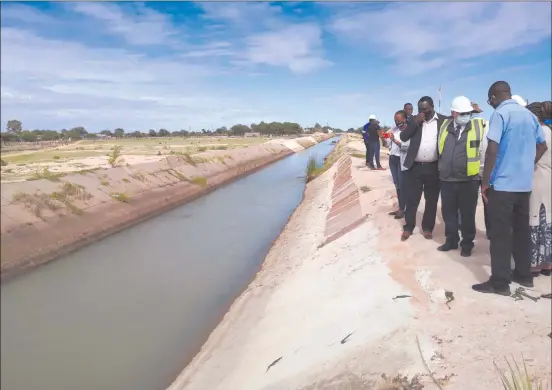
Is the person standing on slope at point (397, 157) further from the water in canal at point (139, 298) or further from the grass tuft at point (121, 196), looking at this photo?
the grass tuft at point (121, 196)

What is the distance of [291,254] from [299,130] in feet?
423

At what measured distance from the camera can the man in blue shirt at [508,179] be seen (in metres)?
3.74

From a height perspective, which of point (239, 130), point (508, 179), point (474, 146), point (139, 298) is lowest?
point (139, 298)

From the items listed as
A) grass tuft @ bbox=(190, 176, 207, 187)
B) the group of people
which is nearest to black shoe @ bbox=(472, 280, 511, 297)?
the group of people

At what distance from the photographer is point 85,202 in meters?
14.4

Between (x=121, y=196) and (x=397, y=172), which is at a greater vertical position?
(x=397, y=172)

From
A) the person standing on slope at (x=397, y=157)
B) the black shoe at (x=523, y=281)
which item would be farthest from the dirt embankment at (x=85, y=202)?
the black shoe at (x=523, y=281)

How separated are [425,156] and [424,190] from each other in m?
0.57

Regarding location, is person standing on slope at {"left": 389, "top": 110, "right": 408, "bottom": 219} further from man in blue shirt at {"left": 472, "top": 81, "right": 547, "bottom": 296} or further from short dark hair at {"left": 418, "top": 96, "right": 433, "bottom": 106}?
man in blue shirt at {"left": 472, "top": 81, "right": 547, "bottom": 296}

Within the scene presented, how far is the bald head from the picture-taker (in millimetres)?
3878

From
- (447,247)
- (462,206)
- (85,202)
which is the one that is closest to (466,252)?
(447,247)

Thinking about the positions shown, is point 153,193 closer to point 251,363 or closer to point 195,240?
point 195,240

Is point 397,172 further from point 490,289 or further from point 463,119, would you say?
point 490,289

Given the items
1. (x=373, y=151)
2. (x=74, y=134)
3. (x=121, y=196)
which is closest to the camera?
(x=373, y=151)
